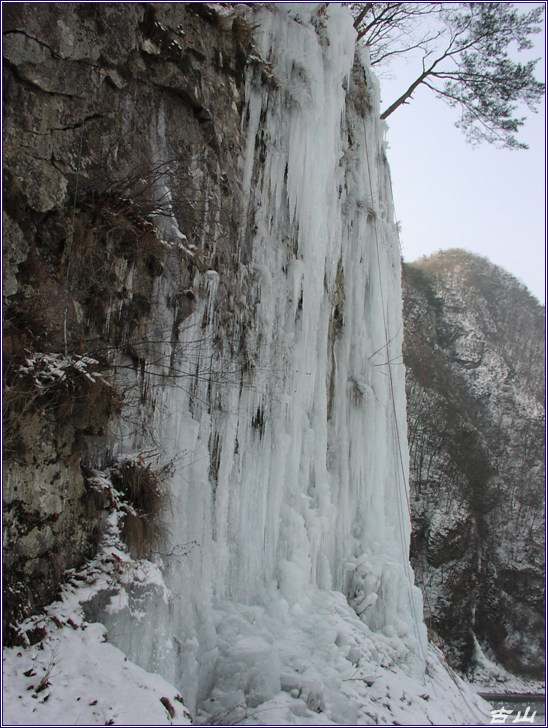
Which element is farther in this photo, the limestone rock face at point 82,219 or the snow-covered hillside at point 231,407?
the snow-covered hillside at point 231,407

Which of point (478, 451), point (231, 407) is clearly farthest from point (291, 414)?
point (478, 451)

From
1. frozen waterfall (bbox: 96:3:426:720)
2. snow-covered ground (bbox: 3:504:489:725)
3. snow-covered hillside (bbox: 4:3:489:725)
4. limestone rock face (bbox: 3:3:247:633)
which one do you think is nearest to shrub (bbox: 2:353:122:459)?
limestone rock face (bbox: 3:3:247:633)

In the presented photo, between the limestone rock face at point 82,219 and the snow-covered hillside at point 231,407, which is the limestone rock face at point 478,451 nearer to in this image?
the snow-covered hillside at point 231,407

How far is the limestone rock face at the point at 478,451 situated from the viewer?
15.9 metres

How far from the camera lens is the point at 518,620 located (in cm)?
1609

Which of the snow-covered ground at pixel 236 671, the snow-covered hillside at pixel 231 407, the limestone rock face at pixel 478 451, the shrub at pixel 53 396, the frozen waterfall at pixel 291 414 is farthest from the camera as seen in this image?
the limestone rock face at pixel 478 451

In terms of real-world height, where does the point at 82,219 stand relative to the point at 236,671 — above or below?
Result: above

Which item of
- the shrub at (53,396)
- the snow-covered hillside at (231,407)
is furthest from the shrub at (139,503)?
the shrub at (53,396)

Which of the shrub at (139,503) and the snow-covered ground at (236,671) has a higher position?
the shrub at (139,503)

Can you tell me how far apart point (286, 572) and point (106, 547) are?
6.83 feet

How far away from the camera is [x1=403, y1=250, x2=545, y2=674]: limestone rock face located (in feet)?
52.1

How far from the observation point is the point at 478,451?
1958 centimetres

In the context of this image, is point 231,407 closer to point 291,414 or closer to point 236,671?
point 291,414

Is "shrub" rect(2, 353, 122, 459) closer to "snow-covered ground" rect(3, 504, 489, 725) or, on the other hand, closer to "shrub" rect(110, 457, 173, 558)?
"shrub" rect(110, 457, 173, 558)
